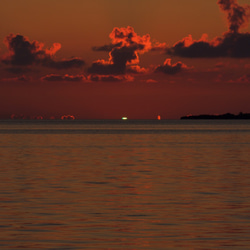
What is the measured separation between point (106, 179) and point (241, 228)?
20.3 m

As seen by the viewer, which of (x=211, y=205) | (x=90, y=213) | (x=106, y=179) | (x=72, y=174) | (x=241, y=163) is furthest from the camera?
(x=241, y=163)

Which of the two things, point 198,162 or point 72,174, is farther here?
point 198,162

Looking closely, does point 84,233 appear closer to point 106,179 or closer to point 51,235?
point 51,235


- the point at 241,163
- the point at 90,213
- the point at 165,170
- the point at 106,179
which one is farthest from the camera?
the point at 241,163

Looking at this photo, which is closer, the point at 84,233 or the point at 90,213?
the point at 84,233

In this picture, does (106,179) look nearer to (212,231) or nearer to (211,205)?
(211,205)

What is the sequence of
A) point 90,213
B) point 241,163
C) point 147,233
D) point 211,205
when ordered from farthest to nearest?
point 241,163 < point 211,205 < point 90,213 < point 147,233

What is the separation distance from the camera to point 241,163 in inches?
2324

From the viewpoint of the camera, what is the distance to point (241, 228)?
23984 millimetres

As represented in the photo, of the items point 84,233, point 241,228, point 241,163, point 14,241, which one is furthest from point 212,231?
point 241,163

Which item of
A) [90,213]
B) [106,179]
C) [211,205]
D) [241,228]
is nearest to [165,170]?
[106,179]

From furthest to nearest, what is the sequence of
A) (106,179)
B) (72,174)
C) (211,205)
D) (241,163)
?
(241,163) → (72,174) → (106,179) → (211,205)

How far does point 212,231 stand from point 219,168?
98.7 ft

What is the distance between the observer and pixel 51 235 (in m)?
22.5
